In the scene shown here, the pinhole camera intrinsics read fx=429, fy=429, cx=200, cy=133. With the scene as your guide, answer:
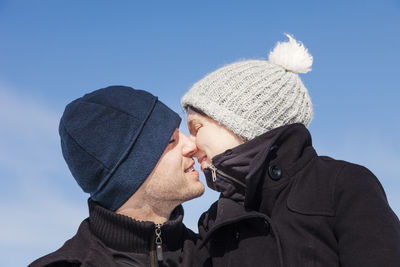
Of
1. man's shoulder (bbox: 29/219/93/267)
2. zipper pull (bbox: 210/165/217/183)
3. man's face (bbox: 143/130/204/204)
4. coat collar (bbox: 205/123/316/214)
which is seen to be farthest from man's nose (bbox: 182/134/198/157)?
man's shoulder (bbox: 29/219/93/267)

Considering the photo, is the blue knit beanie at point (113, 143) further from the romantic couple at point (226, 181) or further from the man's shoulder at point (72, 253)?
the man's shoulder at point (72, 253)

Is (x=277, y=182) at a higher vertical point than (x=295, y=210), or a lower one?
higher

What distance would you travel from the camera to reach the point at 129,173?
410cm

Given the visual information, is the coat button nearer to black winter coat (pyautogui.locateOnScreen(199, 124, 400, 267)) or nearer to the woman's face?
black winter coat (pyautogui.locateOnScreen(199, 124, 400, 267))

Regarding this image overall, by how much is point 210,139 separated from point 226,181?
0.44m

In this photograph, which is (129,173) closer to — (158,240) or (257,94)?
(158,240)

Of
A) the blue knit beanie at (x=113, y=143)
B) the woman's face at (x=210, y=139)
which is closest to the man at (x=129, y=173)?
the blue knit beanie at (x=113, y=143)

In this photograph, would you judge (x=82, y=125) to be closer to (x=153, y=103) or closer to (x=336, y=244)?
(x=153, y=103)

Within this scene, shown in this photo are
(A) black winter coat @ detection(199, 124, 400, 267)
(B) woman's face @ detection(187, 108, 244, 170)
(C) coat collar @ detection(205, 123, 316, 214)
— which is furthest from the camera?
(B) woman's face @ detection(187, 108, 244, 170)


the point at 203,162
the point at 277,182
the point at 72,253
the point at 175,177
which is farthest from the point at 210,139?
the point at 72,253

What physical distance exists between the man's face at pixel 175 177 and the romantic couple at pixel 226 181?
0.01 m

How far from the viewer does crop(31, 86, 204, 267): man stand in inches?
151

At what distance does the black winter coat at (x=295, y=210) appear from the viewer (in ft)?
9.37

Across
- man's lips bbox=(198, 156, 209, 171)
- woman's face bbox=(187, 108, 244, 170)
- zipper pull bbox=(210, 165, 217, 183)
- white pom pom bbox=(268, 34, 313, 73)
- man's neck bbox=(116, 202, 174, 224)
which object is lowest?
man's neck bbox=(116, 202, 174, 224)
